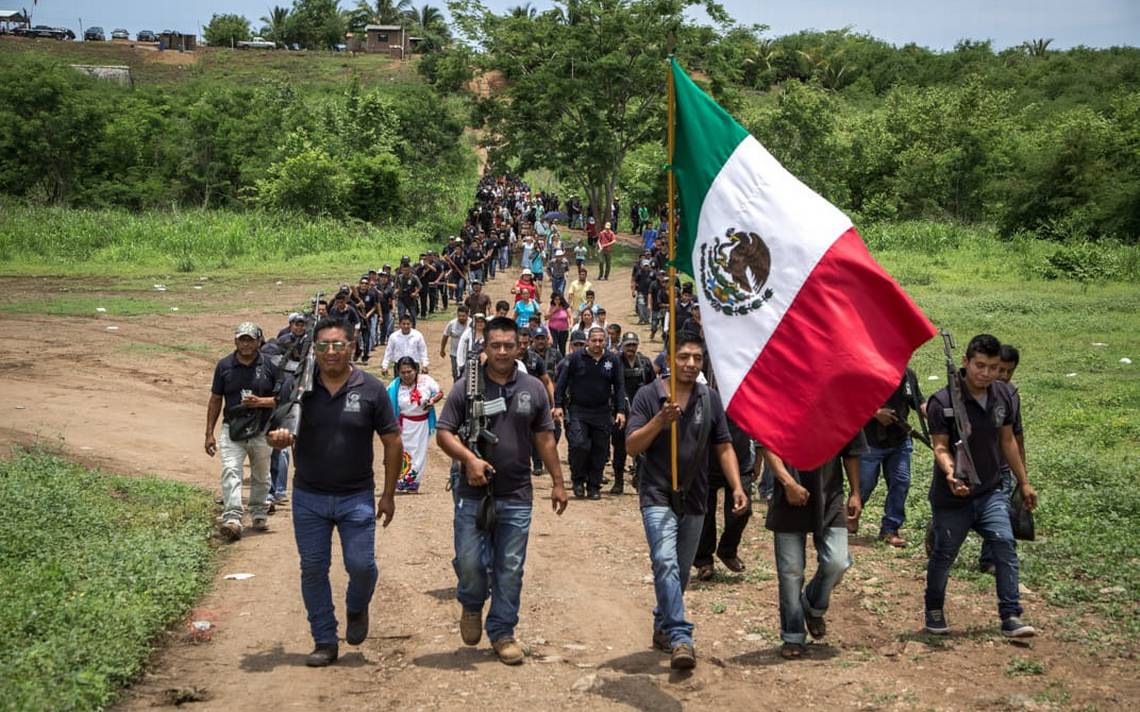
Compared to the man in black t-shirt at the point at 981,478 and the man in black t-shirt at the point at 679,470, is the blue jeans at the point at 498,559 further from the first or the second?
the man in black t-shirt at the point at 981,478

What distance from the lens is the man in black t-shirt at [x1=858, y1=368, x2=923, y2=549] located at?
10.3 metres

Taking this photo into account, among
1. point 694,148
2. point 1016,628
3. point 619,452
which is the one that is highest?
point 694,148

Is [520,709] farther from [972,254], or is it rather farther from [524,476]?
[972,254]

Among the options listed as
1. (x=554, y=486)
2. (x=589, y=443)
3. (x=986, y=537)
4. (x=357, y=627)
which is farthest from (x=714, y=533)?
(x=589, y=443)

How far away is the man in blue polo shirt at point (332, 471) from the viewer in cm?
719

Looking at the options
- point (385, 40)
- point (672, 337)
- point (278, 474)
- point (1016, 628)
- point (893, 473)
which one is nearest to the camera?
point (672, 337)

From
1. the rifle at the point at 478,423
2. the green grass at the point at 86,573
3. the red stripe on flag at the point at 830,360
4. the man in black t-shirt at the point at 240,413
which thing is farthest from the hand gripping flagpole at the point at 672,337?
the man in black t-shirt at the point at 240,413

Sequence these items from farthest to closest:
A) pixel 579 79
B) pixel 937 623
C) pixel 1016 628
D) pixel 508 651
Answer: pixel 579 79
pixel 937 623
pixel 1016 628
pixel 508 651

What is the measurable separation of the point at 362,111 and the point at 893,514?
43278 millimetres

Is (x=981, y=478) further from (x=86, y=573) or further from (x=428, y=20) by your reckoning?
(x=428, y=20)

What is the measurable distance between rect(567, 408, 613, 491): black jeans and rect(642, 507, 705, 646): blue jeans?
6.31 metres

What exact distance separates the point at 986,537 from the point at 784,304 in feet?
7.01

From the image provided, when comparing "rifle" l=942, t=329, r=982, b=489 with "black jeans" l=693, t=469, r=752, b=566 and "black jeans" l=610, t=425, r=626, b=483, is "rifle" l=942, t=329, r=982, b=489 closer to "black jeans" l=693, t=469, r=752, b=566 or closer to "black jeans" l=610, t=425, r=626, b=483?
"black jeans" l=693, t=469, r=752, b=566

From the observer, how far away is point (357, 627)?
747 centimetres
